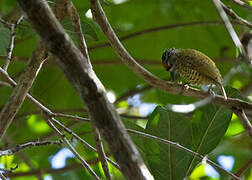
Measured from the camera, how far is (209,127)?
2.85 meters

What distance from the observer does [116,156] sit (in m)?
1.38

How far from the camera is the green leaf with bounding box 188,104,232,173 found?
2.77 metres

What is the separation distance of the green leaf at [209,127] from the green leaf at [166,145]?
0.10 metres

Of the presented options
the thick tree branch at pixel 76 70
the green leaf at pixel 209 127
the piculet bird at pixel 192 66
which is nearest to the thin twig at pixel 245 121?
the green leaf at pixel 209 127

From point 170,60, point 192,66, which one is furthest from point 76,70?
point 170,60

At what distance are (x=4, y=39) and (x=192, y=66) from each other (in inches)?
70.0

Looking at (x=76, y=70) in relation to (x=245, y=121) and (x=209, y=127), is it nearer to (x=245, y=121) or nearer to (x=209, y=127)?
(x=245, y=121)

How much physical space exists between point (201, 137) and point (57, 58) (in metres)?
1.56

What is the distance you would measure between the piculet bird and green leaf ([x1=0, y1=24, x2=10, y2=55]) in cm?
156

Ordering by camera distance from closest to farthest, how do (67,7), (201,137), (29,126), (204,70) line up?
(67,7)
(201,137)
(204,70)
(29,126)

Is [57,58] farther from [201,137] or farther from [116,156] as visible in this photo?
[201,137]

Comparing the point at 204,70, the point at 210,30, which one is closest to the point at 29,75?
the point at 204,70

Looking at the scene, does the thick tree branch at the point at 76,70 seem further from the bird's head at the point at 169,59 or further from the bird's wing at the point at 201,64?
the bird's head at the point at 169,59

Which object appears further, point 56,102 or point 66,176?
point 56,102
